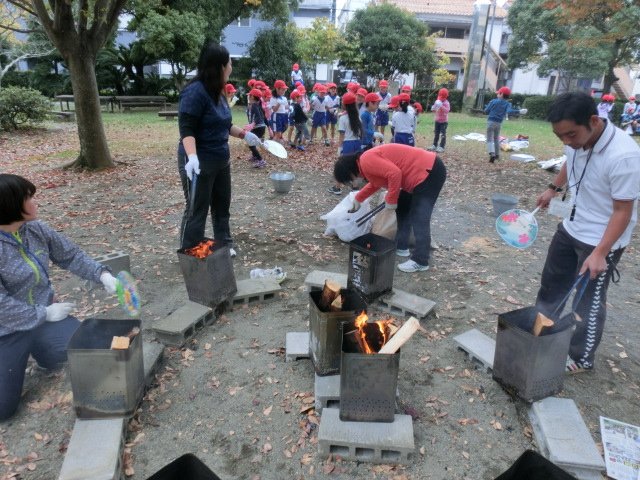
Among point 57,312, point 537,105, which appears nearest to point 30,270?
point 57,312

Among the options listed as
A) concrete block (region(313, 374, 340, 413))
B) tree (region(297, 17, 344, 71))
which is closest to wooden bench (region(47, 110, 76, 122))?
tree (region(297, 17, 344, 71))

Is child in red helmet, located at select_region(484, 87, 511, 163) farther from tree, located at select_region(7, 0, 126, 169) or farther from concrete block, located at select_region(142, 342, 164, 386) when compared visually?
concrete block, located at select_region(142, 342, 164, 386)

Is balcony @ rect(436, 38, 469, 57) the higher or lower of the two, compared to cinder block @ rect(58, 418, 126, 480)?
higher

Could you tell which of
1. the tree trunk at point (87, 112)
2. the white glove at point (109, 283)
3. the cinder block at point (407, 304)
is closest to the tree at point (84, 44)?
the tree trunk at point (87, 112)

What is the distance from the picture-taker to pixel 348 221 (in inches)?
217

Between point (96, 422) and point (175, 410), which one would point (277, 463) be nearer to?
point (175, 410)

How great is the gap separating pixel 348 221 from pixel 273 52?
23.0 m

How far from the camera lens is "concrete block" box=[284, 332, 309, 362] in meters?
3.29

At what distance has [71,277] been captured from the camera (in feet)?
15.0

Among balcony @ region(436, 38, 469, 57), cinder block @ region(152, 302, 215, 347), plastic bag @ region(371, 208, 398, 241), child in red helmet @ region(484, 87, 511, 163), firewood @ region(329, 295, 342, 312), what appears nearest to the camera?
firewood @ region(329, 295, 342, 312)

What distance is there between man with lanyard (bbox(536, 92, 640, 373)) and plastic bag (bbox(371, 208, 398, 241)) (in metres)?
1.98

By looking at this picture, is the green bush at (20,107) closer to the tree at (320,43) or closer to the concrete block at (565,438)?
the tree at (320,43)

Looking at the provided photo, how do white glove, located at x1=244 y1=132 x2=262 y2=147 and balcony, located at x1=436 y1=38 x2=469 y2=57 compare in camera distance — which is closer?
white glove, located at x1=244 y1=132 x2=262 y2=147

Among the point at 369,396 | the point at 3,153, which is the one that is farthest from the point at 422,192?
the point at 3,153
